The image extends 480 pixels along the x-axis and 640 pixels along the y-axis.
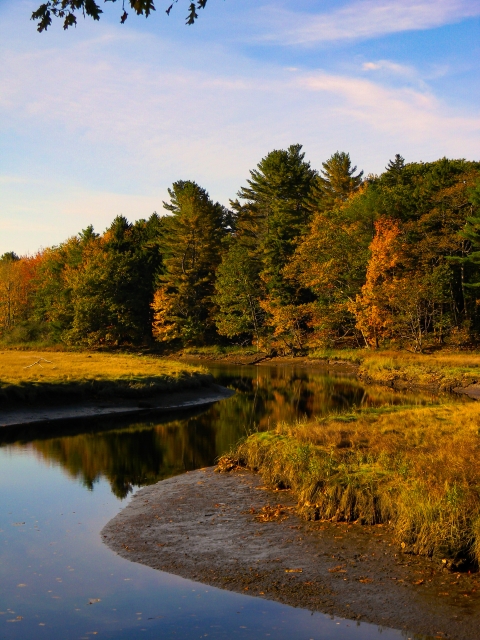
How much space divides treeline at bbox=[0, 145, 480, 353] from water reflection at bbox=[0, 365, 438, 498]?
1890 centimetres

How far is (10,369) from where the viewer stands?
41031 mm

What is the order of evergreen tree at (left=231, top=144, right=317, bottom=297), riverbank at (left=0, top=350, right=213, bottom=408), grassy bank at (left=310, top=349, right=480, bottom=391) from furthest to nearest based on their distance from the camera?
evergreen tree at (left=231, top=144, right=317, bottom=297), grassy bank at (left=310, top=349, right=480, bottom=391), riverbank at (left=0, top=350, right=213, bottom=408)

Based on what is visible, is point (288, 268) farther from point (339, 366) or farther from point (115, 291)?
point (115, 291)

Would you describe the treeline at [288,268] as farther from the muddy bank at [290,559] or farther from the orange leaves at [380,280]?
the muddy bank at [290,559]

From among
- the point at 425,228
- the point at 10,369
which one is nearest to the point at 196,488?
the point at 10,369

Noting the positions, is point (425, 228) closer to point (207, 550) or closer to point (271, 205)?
point (271, 205)

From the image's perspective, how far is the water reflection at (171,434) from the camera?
22141 mm

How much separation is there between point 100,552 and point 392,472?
678cm

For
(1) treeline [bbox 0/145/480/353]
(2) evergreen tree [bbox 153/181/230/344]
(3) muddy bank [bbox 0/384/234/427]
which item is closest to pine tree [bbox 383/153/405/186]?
(1) treeline [bbox 0/145/480/353]

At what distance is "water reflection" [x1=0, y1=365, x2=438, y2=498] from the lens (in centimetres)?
2214

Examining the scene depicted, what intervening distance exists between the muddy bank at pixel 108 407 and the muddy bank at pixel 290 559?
50.2 feet

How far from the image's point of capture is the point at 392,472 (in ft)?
50.9

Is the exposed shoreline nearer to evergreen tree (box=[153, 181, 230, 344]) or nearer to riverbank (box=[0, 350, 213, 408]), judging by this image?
evergreen tree (box=[153, 181, 230, 344])

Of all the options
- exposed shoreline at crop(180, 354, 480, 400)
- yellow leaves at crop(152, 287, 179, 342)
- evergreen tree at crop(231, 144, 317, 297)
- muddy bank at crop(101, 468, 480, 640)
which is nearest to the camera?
muddy bank at crop(101, 468, 480, 640)
